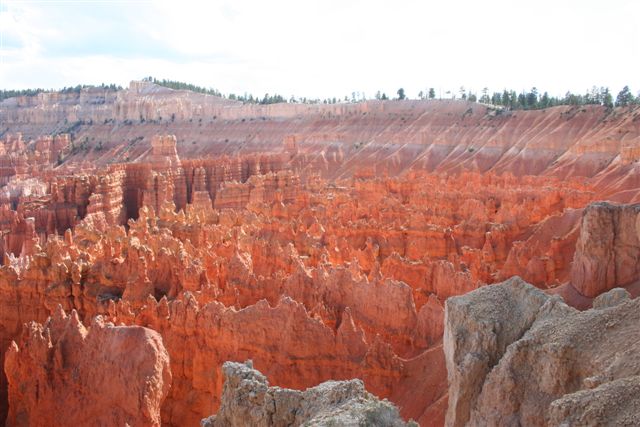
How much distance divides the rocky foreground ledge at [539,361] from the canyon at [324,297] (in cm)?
2

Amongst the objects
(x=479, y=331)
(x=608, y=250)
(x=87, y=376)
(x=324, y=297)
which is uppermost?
(x=479, y=331)

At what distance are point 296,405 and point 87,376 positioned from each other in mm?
7430

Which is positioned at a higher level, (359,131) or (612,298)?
(359,131)

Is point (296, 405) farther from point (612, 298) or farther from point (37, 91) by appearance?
point (37, 91)

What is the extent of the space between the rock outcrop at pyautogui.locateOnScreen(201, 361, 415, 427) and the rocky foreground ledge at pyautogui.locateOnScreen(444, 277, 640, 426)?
168 centimetres

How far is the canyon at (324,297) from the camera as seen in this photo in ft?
22.9

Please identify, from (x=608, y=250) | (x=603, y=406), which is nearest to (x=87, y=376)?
(x=603, y=406)

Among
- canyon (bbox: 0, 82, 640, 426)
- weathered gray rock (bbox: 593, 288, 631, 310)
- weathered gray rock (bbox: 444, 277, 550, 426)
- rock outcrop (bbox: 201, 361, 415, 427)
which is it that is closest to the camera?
rock outcrop (bbox: 201, 361, 415, 427)

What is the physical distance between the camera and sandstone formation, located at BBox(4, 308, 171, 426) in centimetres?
1145

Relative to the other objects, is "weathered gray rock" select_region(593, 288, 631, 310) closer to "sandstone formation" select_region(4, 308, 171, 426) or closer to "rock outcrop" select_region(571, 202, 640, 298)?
"rock outcrop" select_region(571, 202, 640, 298)

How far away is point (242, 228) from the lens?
25828 millimetres

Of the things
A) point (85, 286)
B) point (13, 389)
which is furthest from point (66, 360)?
point (85, 286)

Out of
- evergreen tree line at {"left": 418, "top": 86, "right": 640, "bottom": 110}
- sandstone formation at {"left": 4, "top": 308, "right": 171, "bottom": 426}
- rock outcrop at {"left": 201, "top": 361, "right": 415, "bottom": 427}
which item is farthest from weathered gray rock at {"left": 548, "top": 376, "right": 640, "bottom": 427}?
evergreen tree line at {"left": 418, "top": 86, "right": 640, "bottom": 110}

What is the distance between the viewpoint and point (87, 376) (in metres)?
12.3
